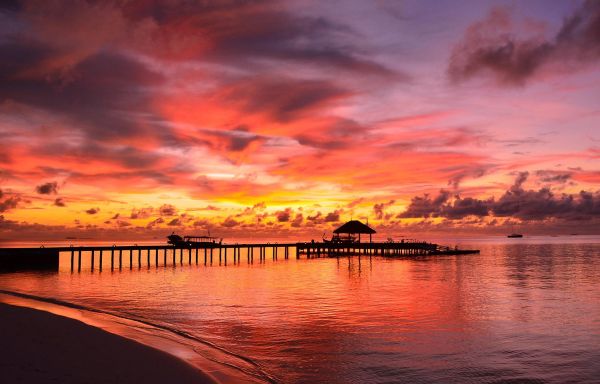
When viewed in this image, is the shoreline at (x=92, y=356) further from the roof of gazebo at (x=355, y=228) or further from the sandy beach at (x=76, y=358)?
the roof of gazebo at (x=355, y=228)

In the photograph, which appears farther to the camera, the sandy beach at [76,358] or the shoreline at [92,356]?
the shoreline at [92,356]

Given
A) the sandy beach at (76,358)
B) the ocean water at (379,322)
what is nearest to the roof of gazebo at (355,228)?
the ocean water at (379,322)

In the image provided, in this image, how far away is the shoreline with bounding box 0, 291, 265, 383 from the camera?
1127cm

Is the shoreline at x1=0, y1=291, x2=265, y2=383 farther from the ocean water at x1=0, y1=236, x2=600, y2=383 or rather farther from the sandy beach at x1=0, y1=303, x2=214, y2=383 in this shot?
the ocean water at x1=0, y1=236, x2=600, y2=383

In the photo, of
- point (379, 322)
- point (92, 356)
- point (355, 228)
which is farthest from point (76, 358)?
point (355, 228)

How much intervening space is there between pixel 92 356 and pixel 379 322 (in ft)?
48.9

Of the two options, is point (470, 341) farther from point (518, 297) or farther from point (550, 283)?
point (550, 283)

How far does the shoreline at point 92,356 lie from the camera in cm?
1127

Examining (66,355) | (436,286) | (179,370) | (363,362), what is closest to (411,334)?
(363,362)

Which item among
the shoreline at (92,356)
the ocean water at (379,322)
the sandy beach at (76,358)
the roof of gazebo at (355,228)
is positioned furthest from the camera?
the roof of gazebo at (355,228)

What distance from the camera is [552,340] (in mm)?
20359

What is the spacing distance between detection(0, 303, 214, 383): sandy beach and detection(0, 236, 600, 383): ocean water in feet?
10.4

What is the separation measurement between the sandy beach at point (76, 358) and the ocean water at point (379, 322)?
125 inches

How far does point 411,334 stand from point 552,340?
569cm
